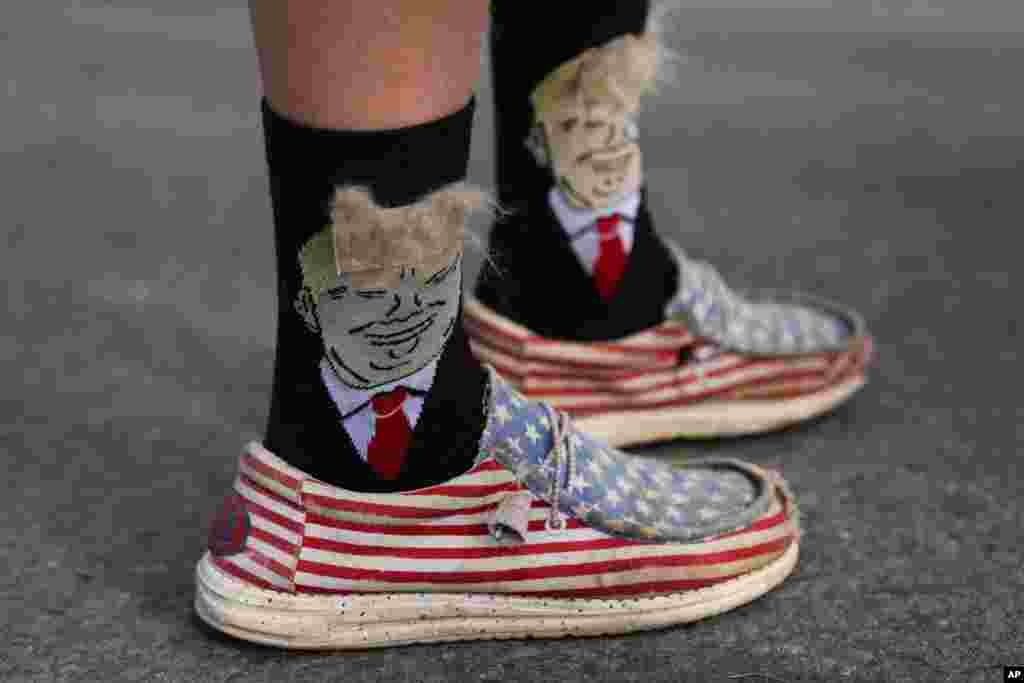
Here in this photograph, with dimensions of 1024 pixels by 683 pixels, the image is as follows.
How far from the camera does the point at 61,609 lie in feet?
4.41

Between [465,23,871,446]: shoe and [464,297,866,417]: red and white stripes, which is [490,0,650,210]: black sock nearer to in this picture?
[465,23,871,446]: shoe

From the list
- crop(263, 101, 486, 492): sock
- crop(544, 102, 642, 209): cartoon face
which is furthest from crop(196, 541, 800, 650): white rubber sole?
crop(544, 102, 642, 209): cartoon face

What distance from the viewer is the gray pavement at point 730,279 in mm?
1290

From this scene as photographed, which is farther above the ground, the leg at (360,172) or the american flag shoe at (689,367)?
the leg at (360,172)

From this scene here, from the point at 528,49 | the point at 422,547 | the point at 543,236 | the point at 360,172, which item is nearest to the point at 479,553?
the point at 422,547

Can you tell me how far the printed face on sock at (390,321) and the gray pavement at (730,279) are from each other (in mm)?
274

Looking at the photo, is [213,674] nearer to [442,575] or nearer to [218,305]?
[442,575]

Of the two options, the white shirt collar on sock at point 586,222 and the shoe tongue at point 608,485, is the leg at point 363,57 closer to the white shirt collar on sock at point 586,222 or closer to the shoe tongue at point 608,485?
the shoe tongue at point 608,485

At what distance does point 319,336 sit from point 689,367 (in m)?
0.61

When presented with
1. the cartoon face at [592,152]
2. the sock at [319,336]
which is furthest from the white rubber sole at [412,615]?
the cartoon face at [592,152]

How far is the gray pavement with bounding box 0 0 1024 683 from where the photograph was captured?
1290mm

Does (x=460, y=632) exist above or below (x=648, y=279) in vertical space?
below

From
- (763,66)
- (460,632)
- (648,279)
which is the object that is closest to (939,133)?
(763,66)

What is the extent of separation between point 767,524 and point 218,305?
105 centimetres
